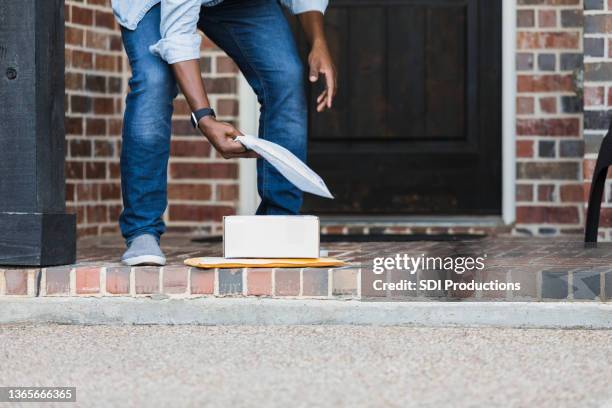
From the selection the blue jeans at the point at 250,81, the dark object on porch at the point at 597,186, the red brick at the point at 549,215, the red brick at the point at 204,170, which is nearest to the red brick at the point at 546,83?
the red brick at the point at 549,215

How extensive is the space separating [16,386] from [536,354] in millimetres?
1171

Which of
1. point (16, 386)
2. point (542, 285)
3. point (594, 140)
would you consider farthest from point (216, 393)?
point (594, 140)

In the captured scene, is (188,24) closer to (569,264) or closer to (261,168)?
(261,168)

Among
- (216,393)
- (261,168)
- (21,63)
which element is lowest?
(216,393)

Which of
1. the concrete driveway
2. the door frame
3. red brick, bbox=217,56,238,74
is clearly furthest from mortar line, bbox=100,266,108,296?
the door frame

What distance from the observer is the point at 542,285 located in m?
3.31

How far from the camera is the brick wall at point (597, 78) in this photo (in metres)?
4.75

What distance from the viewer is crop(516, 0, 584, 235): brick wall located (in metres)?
5.12

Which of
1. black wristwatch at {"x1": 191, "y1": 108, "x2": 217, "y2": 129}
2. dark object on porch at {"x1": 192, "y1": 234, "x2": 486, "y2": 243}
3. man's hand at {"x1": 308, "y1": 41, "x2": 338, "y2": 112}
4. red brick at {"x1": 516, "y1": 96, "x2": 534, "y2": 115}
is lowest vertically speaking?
dark object on porch at {"x1": 192, "y1": 234, "x2": 486, "y2": 243}

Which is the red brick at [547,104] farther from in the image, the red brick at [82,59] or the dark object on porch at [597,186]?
the red brick at [82,59]

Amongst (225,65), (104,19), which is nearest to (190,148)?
(225,65)

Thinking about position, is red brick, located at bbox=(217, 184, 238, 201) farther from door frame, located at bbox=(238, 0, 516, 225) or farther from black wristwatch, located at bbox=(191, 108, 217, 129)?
black wristwatch, located at bbox=(191, 108, 217, 129)

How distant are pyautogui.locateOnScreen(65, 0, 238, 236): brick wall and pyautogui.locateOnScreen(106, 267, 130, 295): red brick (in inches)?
69.9

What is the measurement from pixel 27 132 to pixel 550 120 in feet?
7.97
